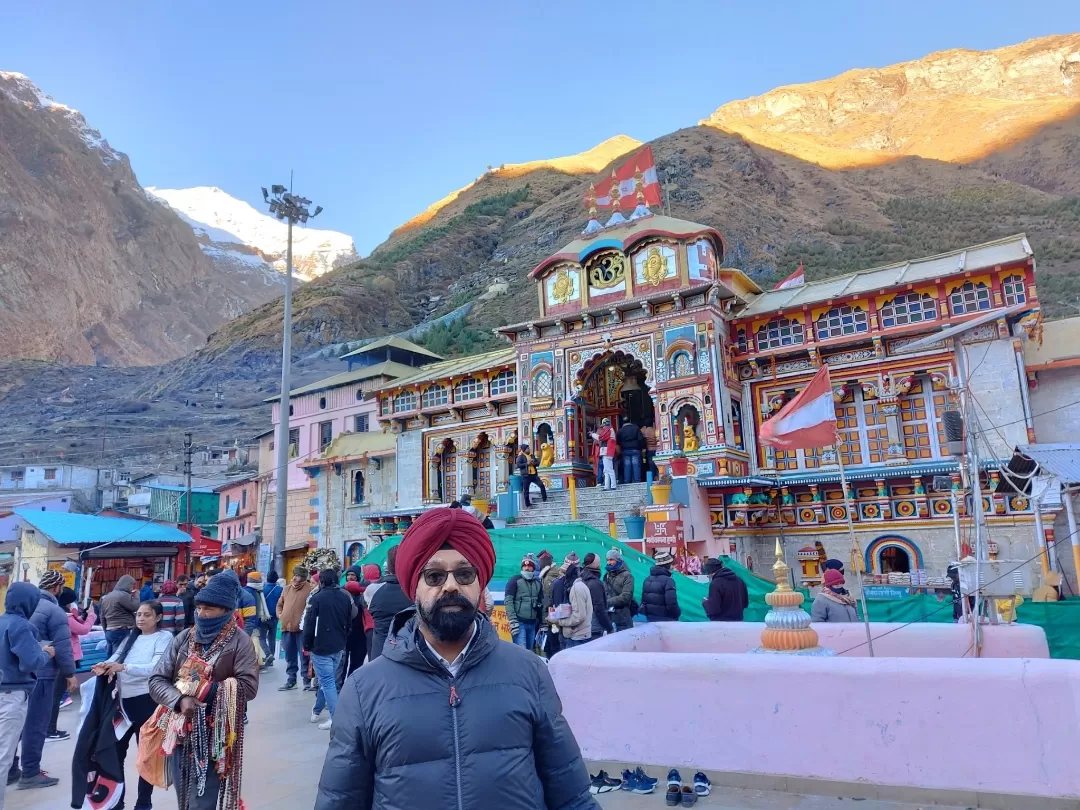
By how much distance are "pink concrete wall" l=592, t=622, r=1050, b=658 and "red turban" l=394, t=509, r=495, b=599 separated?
3994 mm

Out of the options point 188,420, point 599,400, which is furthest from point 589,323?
point 188,420

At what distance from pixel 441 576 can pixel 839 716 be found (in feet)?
12.4

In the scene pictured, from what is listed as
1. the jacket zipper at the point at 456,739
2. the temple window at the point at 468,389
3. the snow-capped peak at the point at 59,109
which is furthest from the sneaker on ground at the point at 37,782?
the snow-capped peak at the point at 59,109

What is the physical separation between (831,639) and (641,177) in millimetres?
19092

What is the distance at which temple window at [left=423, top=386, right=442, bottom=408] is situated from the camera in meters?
26.3

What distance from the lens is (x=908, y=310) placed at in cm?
1892

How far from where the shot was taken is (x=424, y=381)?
2648 centimetres

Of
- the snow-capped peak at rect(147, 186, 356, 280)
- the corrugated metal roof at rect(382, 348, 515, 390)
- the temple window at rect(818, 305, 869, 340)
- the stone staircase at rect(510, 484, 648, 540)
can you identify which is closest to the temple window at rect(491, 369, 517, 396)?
the corrugated metal roof at rect(382, 348, 515, 390)

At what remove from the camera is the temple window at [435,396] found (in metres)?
26.3

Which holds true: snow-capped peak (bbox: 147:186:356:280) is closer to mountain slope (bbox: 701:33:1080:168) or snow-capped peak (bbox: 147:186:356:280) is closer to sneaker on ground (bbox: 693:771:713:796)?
mountain slope (bbox: 701:33:1080:168)

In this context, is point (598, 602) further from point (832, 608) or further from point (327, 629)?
point (327, 629)

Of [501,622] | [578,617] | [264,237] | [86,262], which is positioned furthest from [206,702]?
[264,237]

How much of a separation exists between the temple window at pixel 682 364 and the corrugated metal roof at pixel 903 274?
214 cm

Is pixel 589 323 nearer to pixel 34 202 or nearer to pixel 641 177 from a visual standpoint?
pixel 641 177
